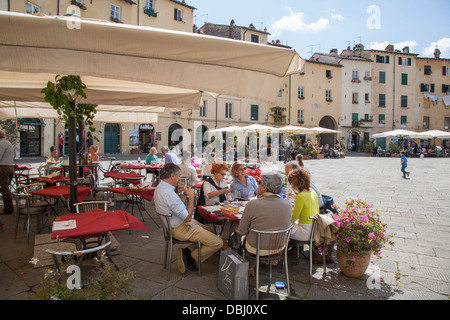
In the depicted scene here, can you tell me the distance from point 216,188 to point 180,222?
1280 millimetres

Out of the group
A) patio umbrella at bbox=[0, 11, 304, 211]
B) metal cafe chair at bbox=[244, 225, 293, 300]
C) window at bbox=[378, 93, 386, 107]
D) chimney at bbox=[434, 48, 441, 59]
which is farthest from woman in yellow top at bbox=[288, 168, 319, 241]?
chimney at bbox=[434, 48, 441, 59]

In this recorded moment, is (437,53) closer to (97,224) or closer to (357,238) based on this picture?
(357,238)

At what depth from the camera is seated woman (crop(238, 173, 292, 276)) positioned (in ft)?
10.0

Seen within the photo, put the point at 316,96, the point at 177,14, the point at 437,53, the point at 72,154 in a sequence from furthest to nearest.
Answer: the point at 437,53, the point at 316,96, the point at 177,14, the point at 72,154

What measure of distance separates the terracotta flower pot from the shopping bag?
1278 millimetres

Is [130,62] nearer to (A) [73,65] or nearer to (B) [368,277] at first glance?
(A) [73,65]

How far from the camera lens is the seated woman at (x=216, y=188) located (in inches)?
179

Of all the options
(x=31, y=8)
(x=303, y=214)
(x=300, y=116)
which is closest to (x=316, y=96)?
(x=300, y=116)

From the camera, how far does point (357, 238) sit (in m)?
3.29

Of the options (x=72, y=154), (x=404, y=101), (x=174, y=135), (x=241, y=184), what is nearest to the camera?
(x=72, y=154)

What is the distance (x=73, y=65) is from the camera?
2.46m

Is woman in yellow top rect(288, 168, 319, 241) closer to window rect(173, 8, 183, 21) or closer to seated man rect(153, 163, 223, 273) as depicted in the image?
seated man rect(153, 163, 223, 273)

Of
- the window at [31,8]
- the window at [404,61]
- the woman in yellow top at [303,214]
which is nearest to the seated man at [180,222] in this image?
the woman in yellow top at [303,214]
